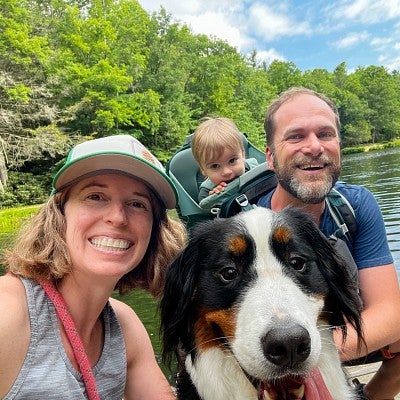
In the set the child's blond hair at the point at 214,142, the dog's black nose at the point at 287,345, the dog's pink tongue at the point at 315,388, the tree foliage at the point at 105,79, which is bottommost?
the dog's pink tongue at the point at 315,388

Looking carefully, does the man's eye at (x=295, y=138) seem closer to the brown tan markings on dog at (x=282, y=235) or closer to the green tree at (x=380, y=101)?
the brown tan markings on dog at (x=282, y=235)

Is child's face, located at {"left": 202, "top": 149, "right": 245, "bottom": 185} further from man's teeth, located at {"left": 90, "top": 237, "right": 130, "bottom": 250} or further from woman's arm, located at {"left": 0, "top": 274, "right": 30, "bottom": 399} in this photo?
Result: woman's arm, located at {"left": 0, "top": 274, "right": 30, "bottom": 399}

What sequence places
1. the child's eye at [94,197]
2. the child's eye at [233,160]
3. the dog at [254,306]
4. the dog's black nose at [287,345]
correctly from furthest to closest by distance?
the child's eye at [233,160] → the child's eye at [94,197] → the dog at [254,306] → the dog's black nose at [287,345]

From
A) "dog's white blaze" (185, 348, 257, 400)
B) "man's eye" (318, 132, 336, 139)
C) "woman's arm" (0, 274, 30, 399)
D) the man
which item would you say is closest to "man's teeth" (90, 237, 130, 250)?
"woman's arm" (0, 274, 30, 399)

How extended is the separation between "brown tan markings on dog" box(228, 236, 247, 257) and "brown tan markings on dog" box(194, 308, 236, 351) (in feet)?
0.98

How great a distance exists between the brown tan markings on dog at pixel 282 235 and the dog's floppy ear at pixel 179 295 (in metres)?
0.48

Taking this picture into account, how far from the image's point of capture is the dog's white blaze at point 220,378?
2.43 m

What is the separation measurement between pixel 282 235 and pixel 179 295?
0.69m

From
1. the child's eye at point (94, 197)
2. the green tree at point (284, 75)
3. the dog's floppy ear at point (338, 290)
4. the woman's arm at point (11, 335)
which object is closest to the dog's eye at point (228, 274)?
the dog's floppy ear at point (338, 290)

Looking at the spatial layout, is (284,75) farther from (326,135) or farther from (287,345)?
(287,345)

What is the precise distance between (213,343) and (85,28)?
3547 centimetres

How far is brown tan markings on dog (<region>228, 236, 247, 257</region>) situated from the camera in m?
2.38

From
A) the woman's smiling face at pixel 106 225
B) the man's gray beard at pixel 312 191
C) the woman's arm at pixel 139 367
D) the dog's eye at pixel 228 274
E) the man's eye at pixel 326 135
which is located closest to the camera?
the dog's eye at pixel 228 274

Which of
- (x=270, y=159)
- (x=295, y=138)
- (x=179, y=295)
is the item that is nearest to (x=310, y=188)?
(x=295, y=138)
